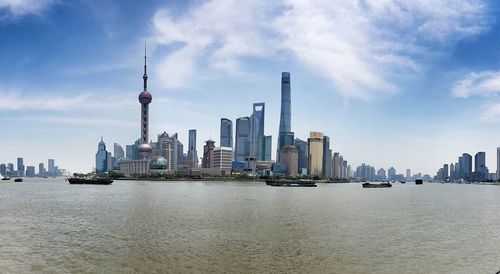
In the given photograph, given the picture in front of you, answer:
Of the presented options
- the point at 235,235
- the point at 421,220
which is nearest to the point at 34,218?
the point at 235,235

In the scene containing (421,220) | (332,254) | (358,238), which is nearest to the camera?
(332,254)

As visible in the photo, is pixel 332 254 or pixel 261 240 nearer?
pixel 332 254

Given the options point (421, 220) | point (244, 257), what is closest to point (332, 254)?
point (244, 257)

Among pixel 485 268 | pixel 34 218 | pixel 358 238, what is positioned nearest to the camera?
pixel 485 268

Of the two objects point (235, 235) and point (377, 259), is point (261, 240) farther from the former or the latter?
point (377, 259)

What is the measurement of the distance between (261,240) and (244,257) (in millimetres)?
10075

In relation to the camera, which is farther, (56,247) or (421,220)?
(421,220)

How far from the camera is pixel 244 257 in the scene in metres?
41.9

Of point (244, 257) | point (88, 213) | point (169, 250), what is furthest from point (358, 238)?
point (88, 213)

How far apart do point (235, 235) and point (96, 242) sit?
17591 mm

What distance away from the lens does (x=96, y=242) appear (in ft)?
161

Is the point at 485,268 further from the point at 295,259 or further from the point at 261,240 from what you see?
the point at 261,240

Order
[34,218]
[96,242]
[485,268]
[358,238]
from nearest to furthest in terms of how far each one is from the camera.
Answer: [485,268] < [96,242] < [358,238] < [34,218]

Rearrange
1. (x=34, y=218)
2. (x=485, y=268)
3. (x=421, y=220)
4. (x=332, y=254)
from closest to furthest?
(x=485, y=268) → (x=332, y=254) → (x=34, y=218) → (x=421, y=220)
